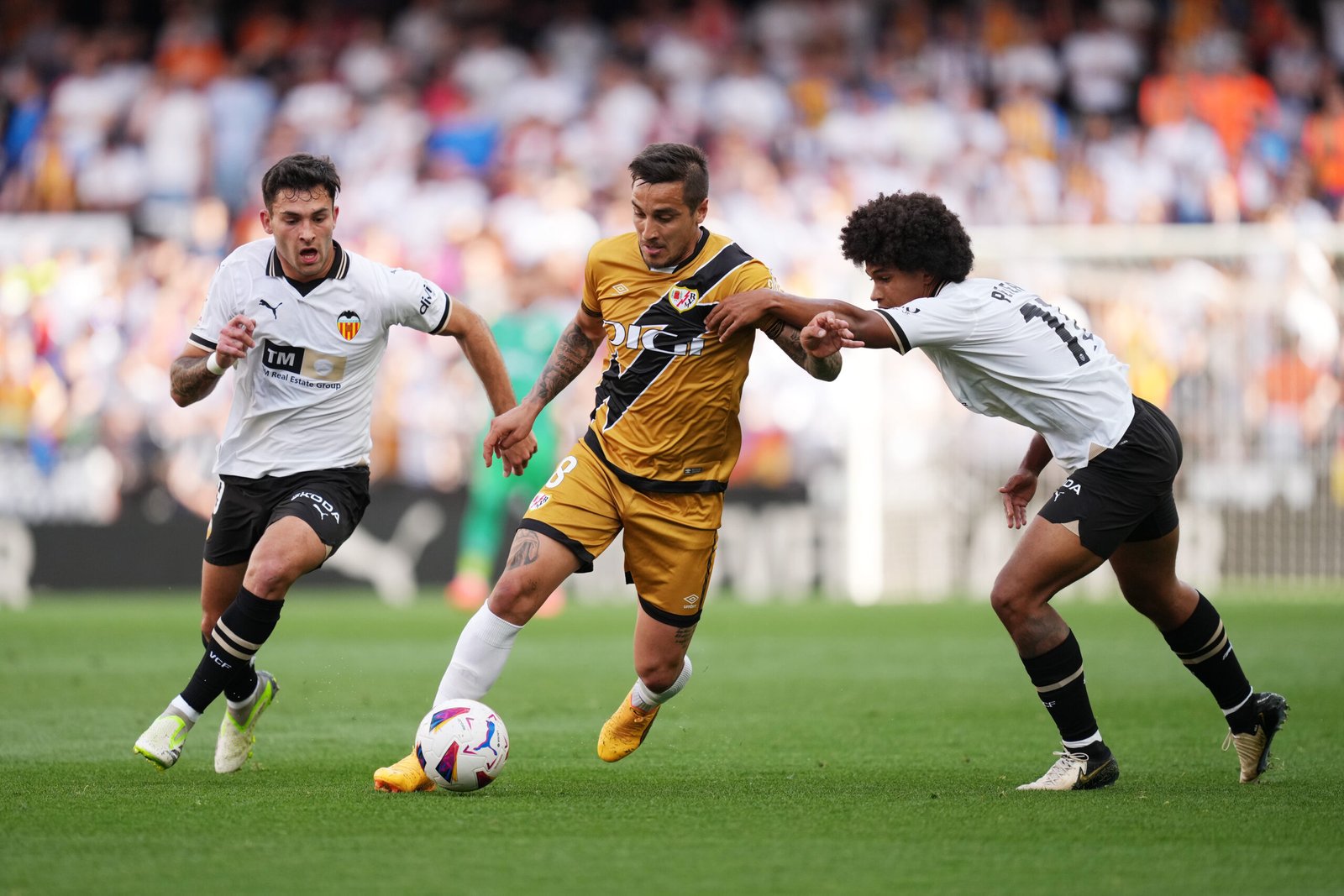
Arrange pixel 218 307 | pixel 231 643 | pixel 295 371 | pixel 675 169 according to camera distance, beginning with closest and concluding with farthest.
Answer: pixel 675 169, pixel 231 643, pixel 218 307, pixel 295 371

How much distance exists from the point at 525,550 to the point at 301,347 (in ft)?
4.49

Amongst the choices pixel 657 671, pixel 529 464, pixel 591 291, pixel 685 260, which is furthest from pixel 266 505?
pixel 529 464

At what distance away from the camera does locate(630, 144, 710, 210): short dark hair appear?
6320 millimetres

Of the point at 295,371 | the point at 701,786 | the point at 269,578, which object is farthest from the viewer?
the point at 295,371

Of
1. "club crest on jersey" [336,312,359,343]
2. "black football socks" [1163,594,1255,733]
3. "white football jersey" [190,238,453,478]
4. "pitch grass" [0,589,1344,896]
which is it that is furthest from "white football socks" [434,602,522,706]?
"black football socks" [1163,594,1255,733]

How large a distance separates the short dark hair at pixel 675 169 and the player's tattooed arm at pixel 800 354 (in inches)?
21.7

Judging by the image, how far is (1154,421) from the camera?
6.35m

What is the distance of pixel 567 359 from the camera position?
6805 mm

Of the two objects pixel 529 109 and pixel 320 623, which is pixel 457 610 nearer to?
pixel 320 623

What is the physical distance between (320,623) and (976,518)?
6.68 meters

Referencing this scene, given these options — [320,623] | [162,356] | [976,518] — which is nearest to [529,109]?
[162,356]

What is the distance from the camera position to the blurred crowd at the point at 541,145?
18172 mm

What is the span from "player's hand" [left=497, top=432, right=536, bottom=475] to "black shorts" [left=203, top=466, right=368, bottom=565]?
0.70 meters

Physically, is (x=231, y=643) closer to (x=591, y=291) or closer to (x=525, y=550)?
(x=525, y=550)
